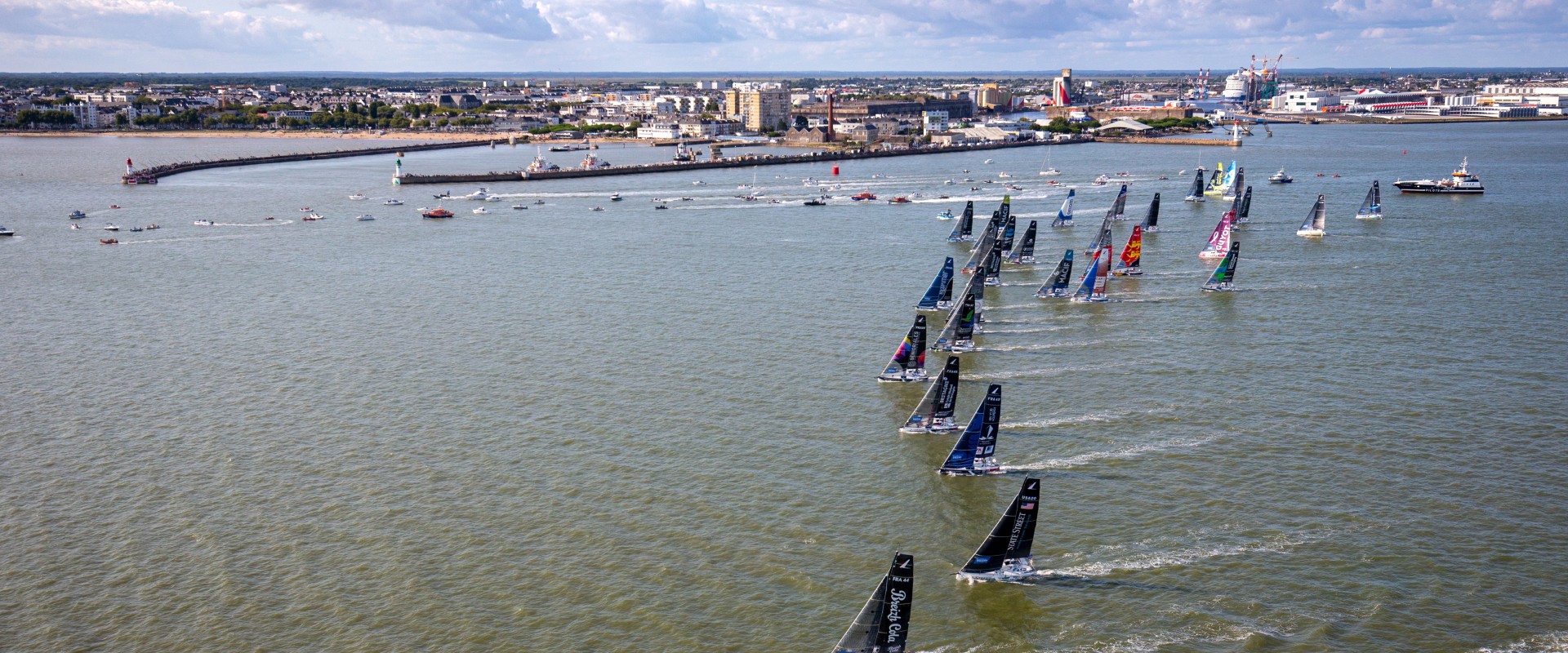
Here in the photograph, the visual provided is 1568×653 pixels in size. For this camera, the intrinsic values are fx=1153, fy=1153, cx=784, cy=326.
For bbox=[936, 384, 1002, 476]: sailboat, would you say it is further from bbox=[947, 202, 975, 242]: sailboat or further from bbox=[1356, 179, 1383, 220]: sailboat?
bbox=[1356, 179, 1383, 220]: sailboat

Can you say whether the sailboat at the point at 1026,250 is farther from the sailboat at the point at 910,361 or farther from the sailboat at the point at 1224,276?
the sailboat at the point at 910,361

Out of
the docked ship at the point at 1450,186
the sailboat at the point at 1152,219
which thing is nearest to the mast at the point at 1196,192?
the docked ship at the point at 1450,186

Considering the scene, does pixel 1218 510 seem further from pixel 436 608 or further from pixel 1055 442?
pixel 436 608

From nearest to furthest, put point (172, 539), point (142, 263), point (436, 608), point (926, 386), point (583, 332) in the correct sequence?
1. point (436, 608)
2. point (172, 539)
3. point (926, 386)
4. point (583, 332)
5. point (142, 263)

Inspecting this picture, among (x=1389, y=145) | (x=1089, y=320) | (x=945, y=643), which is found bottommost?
(x=945, y=643)

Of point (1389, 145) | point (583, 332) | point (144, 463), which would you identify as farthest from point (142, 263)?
point (1389, 145)

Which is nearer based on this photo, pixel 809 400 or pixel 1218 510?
pixel 1218 510

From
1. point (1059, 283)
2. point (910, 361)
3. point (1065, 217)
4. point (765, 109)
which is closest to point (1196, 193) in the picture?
point (1065, 217)

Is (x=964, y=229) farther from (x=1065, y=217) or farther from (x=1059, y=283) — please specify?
(x=1059, y=283)

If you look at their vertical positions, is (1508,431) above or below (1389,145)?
below
